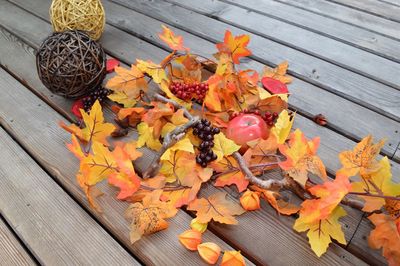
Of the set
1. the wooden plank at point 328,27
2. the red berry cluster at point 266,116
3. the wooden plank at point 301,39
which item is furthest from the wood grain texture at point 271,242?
the wooden plank at point 328,27

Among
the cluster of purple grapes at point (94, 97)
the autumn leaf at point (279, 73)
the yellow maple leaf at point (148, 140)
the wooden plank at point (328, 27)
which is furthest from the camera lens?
the wooden plank at point (328, 27)

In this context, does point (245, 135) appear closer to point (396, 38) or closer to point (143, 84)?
point (143, 84)

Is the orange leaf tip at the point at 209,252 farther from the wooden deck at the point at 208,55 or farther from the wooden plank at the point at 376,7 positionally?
the wooden plank at the point at 376,7

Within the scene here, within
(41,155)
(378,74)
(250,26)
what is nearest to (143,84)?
(41,155)

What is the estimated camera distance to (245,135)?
0.83 meters

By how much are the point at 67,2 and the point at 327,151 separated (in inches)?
34.2

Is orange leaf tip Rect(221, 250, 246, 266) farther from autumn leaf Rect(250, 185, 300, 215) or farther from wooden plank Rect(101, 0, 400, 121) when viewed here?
wooden plank Rect(101, 0, 400, 121)

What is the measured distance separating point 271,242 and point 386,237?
0.20m

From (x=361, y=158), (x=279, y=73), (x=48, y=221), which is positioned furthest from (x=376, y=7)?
(x=48, y=221)

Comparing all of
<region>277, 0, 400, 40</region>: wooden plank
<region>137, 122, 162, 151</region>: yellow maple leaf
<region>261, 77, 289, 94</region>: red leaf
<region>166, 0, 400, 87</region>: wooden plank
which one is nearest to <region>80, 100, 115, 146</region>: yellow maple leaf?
<region>137, 122, 162, 151</region>: yellow maple leaf

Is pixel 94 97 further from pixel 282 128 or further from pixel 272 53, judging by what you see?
pixel 272 53

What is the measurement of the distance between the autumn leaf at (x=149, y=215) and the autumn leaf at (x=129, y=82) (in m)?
0.32

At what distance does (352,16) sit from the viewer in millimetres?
1447

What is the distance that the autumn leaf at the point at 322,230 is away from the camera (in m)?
0.67
